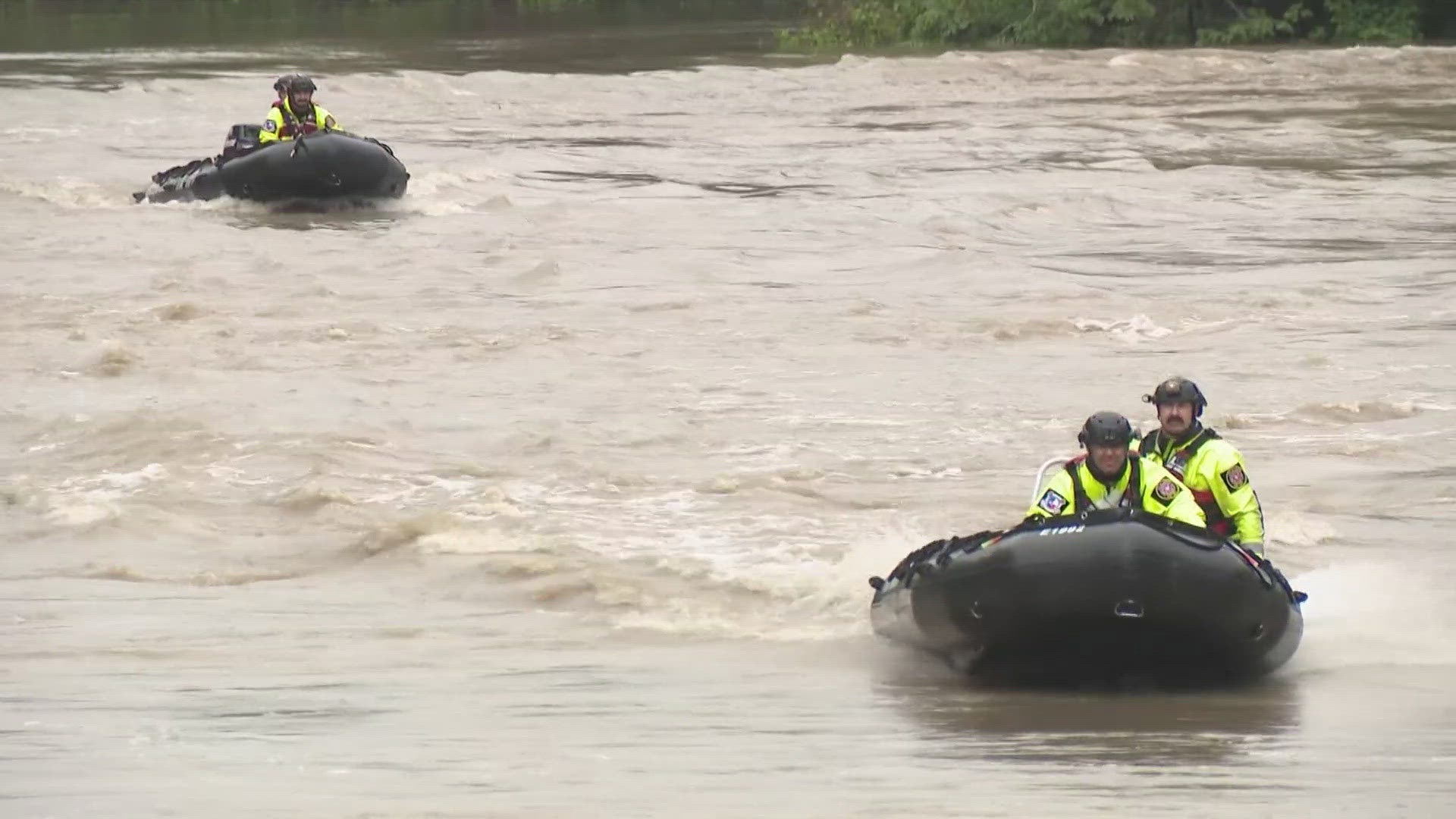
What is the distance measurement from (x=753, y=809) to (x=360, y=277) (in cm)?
1364

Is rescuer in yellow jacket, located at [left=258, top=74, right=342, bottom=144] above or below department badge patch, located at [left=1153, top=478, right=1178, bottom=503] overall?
below

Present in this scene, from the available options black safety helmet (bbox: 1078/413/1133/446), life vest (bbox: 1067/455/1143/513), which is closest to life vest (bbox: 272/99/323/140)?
life vest (bbox: 1067/455/1143/513)

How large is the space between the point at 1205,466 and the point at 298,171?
1508cm

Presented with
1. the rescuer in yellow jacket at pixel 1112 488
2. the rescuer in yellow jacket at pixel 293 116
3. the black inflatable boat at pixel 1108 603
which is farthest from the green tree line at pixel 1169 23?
the black inflatable boat at pixel 1108 603

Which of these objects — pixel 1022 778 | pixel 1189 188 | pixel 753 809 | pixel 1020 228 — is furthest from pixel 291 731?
pixel 1189 188

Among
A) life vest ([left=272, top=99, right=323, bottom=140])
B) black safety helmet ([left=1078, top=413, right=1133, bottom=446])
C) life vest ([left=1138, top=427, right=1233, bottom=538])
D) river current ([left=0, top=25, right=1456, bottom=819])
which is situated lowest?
river current ([left=0, top=25, right=1456, bottom=819])

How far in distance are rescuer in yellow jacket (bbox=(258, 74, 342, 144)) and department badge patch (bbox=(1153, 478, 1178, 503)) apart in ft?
49.9

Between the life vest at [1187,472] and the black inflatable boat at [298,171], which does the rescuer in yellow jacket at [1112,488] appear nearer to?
the life vest at [1187,472]

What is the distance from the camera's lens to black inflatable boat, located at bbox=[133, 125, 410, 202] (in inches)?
887

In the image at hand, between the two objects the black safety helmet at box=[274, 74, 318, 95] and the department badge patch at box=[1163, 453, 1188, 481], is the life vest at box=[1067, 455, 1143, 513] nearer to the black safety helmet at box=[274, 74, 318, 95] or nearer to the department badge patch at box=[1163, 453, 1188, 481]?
the department badge patch at box=[1163, 453, 1188, 481]

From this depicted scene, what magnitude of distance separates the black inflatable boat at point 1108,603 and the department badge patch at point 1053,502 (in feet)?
0.93

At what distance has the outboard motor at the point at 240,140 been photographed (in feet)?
74.9

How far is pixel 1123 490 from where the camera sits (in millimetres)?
8469

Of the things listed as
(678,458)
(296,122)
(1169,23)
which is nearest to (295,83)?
(296,122)
